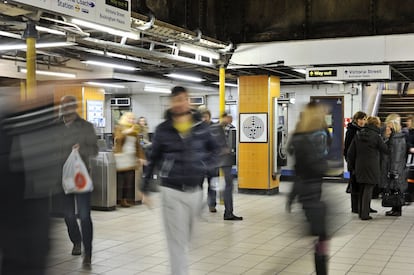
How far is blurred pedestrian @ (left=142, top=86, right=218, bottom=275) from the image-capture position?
406 cm

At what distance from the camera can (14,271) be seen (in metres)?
2.73

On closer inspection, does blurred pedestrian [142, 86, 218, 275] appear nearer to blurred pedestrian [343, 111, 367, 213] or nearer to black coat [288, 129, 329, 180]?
black coat [288, 129, 329, 180]

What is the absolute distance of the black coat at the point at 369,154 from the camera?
27.5ft

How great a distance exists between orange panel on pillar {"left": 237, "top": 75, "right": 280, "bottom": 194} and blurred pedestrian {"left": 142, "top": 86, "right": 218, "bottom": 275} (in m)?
7.93

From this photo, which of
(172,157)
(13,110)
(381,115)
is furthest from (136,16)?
(381,115)

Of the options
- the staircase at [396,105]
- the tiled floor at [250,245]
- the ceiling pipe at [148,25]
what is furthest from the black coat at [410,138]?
the staircase at [396,105]

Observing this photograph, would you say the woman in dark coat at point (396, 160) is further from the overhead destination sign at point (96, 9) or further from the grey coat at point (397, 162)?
the overhead destination sign at point (96, 9)

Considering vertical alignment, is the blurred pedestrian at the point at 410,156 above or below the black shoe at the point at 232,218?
above

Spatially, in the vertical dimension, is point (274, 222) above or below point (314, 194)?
below

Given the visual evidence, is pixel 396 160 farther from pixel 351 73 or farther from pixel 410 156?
pixel 351 73

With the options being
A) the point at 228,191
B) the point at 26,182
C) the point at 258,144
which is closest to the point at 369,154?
the point at 228,191

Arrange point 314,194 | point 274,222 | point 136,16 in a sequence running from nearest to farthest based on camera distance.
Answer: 1. point 314,194
2. point 136,16
3. point 274,222

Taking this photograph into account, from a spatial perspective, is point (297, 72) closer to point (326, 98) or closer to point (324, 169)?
point (326, 98)

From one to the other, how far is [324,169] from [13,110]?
9.16 feet
